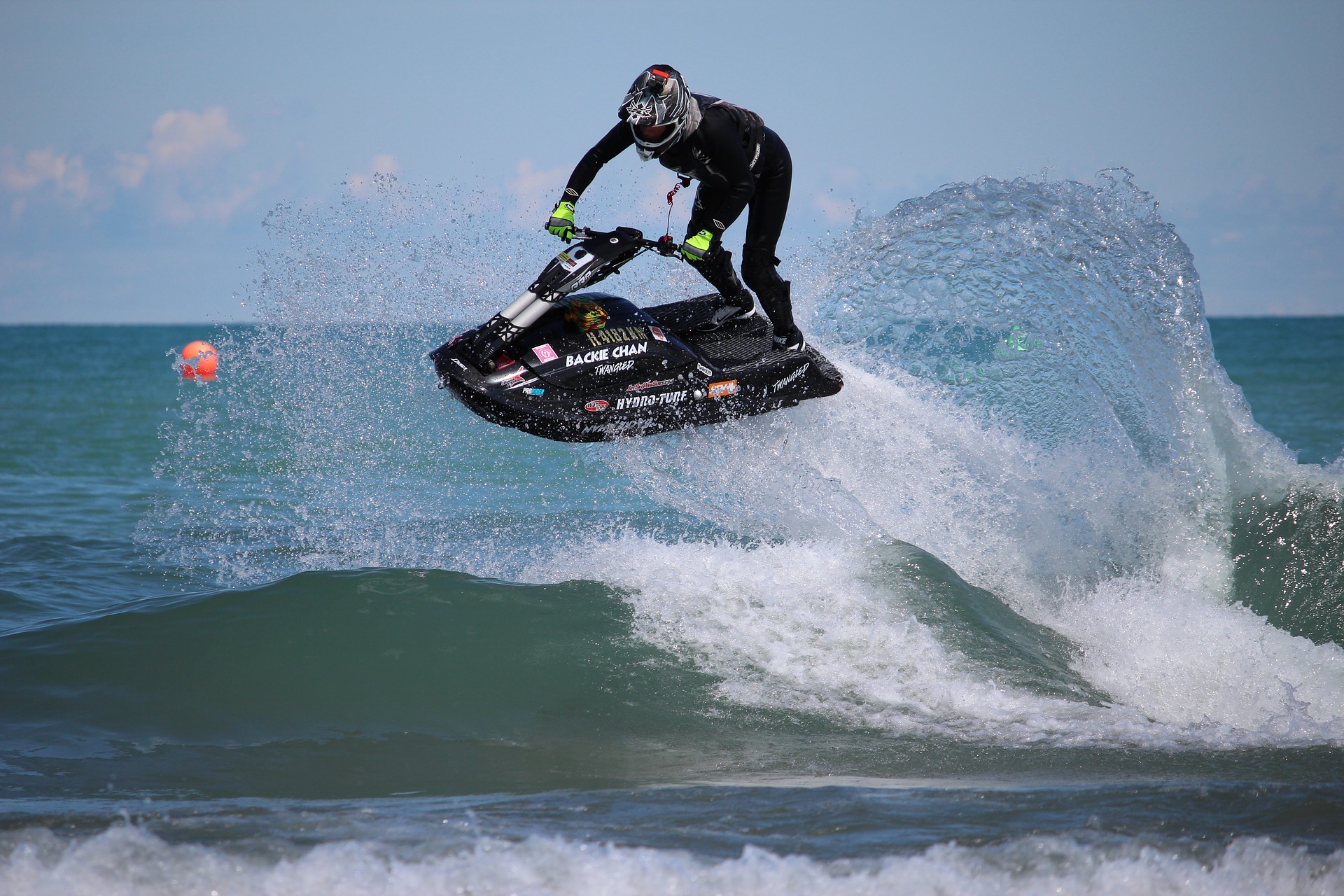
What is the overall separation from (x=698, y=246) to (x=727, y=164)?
0.44 meters

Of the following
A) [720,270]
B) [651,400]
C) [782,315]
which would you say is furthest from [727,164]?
[651,400]

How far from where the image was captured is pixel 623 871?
10.1 feet

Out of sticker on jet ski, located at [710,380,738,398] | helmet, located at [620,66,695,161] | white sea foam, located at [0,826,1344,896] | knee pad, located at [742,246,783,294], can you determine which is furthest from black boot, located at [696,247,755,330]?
white sea foam, located at [0,826,1344,896]

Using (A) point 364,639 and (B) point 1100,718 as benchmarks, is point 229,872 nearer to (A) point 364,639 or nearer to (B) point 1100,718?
(A) point 364,639

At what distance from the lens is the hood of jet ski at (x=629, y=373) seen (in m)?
4.98

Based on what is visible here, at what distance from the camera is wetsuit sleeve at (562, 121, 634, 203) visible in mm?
5074

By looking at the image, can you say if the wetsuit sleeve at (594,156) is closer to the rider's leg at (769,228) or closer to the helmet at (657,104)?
the helmet at (657,104)

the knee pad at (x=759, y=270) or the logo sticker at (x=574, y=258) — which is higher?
the knee pad at (x=759, y=270)

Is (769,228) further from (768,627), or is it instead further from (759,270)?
(768,627)

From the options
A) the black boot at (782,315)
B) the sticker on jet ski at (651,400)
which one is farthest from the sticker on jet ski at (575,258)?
the black boot at (782,315)

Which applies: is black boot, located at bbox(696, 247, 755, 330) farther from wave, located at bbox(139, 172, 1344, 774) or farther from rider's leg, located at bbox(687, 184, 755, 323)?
wave, located at bbox(139, 172, 1344, 774)

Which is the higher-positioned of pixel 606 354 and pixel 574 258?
pixel 574 258

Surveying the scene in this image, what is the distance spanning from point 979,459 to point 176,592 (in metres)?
5.76

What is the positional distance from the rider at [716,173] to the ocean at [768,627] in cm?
86
